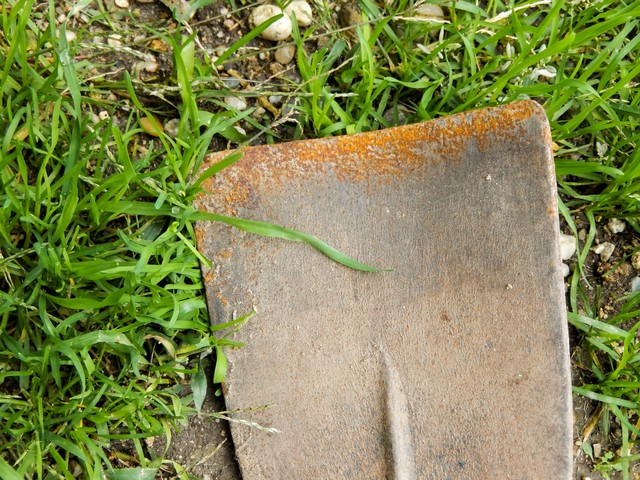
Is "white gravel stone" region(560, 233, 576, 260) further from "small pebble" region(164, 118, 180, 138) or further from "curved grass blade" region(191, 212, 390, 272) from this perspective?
"small pebble" region(164, 118, 180, 138)

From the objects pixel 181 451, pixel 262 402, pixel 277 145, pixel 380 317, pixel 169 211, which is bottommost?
pixel 181 451

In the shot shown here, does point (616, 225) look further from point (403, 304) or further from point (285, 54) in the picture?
point (285, 54)

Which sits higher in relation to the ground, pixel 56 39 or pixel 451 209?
pixel 56 39

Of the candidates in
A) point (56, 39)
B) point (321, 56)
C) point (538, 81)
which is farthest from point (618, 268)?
point (56, 39)

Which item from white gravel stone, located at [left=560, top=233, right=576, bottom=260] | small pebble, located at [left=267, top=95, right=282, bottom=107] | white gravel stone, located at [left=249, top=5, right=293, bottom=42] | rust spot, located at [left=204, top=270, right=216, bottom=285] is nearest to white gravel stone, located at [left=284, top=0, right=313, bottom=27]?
white gravel stone, located at [left=249, top=5, right=293, bottom=42]

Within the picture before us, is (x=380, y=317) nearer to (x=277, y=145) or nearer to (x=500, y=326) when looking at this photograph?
(x=500, y=326)

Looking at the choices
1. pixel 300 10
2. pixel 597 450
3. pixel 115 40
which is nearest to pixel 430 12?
pixel 300 10
